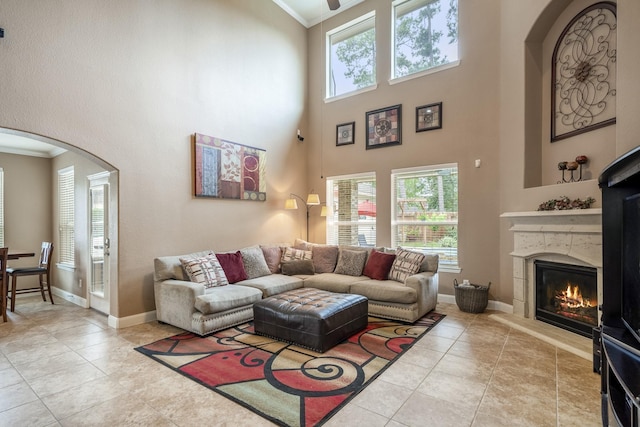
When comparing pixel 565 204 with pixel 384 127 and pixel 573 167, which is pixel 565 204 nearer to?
pixel 573 167

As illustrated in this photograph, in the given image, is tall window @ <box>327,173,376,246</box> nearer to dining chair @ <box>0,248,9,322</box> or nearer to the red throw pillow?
the red throw pillow

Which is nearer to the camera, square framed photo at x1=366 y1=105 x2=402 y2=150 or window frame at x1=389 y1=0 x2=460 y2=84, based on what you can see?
window frame at x1=389 y1=0 x2=460 y2=84

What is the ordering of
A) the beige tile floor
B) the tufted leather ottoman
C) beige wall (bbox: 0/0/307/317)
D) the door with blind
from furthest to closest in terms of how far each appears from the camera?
the door with blind → beige wall (bbox: 0/0/307/317) → the tufted leather ottoman → the beige tile floor

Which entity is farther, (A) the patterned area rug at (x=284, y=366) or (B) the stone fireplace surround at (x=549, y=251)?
(B) the stone fireplace surround at (x=549, y=251)

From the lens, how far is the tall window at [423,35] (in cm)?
530

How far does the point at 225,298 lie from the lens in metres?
3.73

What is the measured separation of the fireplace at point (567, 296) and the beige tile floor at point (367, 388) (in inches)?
20.1

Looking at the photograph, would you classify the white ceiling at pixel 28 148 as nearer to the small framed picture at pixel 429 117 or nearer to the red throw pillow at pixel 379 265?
the red throw pillow at pixel 379 265

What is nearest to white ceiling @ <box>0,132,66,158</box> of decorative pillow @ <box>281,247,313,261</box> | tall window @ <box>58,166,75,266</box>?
tall window @ <box>58,166,75,266</box>

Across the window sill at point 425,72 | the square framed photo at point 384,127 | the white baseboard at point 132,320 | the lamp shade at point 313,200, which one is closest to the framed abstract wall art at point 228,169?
the lamp shade at point 313,200

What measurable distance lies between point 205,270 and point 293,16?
542 centimetres

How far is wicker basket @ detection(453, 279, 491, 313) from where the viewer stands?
443cm

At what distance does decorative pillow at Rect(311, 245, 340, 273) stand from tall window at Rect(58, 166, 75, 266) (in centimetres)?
400

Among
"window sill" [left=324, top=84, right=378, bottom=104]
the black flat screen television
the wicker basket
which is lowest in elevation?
the wicker basket
